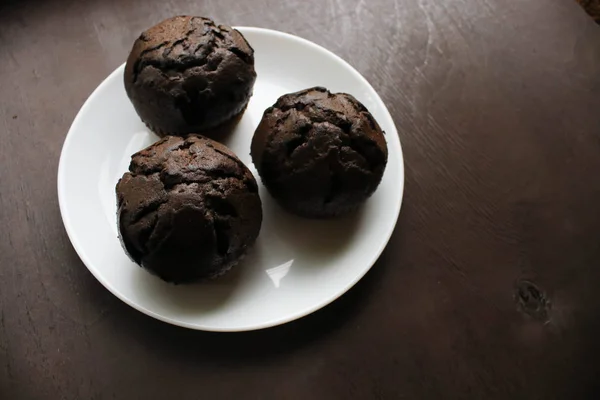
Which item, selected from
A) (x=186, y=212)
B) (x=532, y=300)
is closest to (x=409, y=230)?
(x=532, y=300)

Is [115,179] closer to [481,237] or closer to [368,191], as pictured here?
[368,191]

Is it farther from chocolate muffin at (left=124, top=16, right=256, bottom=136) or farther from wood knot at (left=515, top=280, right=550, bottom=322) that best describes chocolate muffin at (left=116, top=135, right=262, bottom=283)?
wood knot at (left=515, top=280, right=550, bottom=322)

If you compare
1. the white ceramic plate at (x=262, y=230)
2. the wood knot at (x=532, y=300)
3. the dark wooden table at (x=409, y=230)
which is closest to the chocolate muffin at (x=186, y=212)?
the white ceramic plate at (x=262, y=230)

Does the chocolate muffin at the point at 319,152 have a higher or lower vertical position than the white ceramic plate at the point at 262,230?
higher

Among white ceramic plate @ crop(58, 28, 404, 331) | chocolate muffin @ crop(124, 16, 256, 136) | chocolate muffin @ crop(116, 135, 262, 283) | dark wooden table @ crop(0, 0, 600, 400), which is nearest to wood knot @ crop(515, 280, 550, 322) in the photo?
dark wooden table @ crop(0, 0, 600, 400)

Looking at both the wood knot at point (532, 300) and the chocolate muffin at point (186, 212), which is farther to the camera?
the wood knot at point (532, 300)

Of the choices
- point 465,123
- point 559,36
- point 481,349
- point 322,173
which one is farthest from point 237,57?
point 559,36

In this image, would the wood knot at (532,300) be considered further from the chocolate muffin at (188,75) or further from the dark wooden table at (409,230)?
the chocolate muffin at (188,75)
